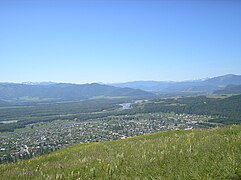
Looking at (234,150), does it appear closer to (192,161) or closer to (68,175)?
(192,161)

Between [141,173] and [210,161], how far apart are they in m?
1.99

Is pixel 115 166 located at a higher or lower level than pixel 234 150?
lower

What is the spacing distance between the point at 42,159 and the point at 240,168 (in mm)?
11370

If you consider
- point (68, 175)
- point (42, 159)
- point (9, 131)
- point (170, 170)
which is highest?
point (170, 170)

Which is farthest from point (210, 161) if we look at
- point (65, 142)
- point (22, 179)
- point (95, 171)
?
point (65, 142)

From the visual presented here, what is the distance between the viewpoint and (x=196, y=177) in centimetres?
608

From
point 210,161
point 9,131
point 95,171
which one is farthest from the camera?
point 9,131

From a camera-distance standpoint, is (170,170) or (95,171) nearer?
(170,170)

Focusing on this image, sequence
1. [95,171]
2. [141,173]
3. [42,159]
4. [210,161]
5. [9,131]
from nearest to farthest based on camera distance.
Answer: [210,161] < [141,173] < [95,171] < [42,159] < [9,131]

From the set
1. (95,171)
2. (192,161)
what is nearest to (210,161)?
(192,161)

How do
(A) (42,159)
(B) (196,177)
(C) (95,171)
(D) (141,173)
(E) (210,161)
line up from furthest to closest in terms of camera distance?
(A) (42,159) → (C) (95,171) → (D) (141,173) → (E) (210,161) → (B) (196,177)

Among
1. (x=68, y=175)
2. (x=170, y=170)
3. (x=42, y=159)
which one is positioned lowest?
(x=42, y=159)

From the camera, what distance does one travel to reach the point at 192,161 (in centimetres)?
754

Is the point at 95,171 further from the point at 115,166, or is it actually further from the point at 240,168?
the point at 240,168
